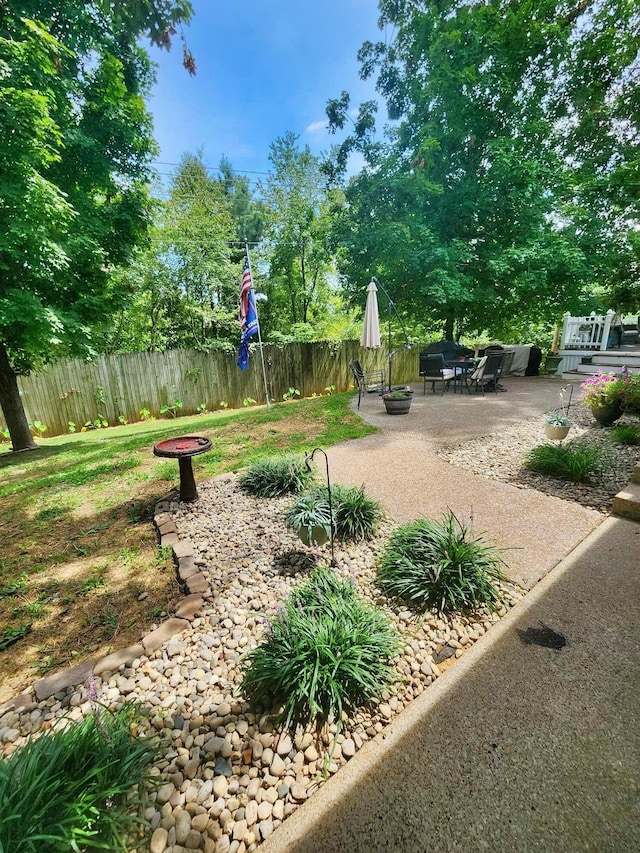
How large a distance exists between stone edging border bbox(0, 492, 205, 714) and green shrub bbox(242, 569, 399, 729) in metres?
0.54

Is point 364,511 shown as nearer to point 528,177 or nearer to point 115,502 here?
point 115,502

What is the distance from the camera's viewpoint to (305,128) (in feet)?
41.0

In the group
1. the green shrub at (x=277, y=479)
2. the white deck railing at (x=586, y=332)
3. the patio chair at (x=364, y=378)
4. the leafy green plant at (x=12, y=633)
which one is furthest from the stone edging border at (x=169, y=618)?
the white deck railing at (x=586, y=332)

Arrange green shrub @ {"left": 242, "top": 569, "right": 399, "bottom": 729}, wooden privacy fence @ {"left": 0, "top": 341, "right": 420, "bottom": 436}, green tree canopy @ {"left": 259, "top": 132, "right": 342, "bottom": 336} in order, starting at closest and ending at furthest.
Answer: green shrub @ {"left": 242, "top": 569, "right": 399, "bottom": 729}
wooden privacy fence @ {"left": 0, "top": 341, "right": 420, "bottom": 436}
green tree canopy @ {"left": 259, "top": 132, "right": 342, "bottom": 336}

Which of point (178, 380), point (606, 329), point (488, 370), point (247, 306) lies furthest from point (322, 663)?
point (606, 329)

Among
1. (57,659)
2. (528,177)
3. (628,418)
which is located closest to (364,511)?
(57,659)

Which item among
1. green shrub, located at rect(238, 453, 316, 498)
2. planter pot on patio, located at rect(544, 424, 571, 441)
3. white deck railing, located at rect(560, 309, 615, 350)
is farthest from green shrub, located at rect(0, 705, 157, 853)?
white deck railing, located at rect(560, 309, 615, 350)

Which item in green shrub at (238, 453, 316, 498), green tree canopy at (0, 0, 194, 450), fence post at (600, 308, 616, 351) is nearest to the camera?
green shrub at (238, 453, 316, 498)

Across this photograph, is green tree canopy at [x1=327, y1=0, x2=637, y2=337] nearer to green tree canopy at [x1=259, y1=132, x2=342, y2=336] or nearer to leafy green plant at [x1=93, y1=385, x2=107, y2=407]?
green tree canopy at [x1=259, y1=132, x2=342, y2=336]

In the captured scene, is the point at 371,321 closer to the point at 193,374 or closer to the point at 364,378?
the point at 364,378

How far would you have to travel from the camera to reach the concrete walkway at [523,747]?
106 cm

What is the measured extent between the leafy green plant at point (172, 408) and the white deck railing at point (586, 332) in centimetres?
1193

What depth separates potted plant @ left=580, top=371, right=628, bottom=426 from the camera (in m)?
4.69

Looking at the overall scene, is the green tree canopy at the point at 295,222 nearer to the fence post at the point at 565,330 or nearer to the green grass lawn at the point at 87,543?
the fence post at the point at 565,330
